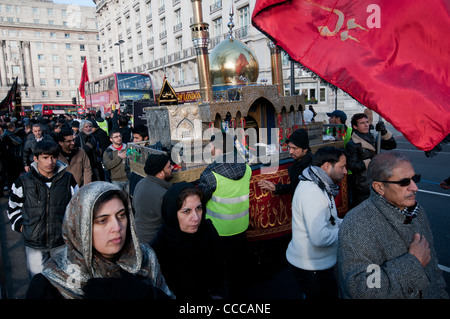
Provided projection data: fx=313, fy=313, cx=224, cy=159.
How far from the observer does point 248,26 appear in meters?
27.7

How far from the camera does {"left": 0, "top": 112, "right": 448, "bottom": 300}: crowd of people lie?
1661 millimetres

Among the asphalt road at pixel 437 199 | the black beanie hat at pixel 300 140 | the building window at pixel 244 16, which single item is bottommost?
the asphalt road at pixel 437 199

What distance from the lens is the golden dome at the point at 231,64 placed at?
608 cm

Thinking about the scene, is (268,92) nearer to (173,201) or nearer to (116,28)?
(173,201)

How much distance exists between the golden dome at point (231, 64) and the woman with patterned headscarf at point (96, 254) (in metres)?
4.73

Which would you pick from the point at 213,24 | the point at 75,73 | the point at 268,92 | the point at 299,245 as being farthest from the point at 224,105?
the point at 75,73

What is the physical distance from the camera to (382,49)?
2293 millimetres

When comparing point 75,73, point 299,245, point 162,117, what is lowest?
point 299,245

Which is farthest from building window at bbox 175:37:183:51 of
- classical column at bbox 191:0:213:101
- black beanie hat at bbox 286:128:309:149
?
black beanie hat at bbox 286:128:309:149

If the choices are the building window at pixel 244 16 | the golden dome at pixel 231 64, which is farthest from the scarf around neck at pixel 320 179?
the building window at pixel 244 16

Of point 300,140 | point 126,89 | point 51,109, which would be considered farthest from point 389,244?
point 51,109

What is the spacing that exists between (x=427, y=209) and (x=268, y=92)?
442 cm

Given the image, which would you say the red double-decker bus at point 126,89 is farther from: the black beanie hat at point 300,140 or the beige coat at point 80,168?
the black beanie hat at point 300,140

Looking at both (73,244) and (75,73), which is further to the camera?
(75,73)
